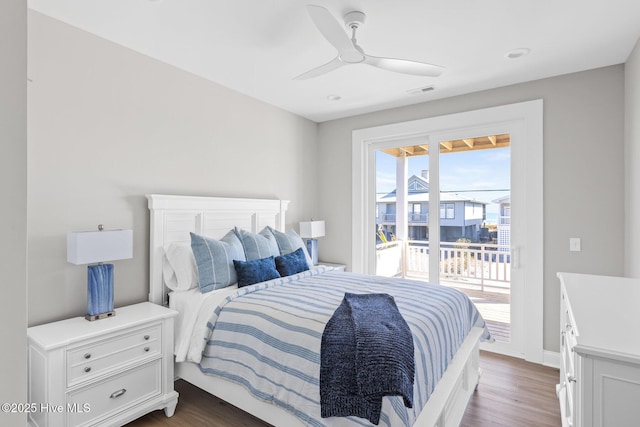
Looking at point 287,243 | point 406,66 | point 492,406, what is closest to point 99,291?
point 287,243

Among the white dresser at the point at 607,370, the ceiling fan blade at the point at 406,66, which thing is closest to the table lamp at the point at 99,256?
the ceiling fan blade at the point at 406,66

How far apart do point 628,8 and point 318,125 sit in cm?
329

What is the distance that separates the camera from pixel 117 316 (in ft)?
7.50

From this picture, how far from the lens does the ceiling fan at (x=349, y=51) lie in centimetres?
180

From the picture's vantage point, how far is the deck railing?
11.4 ft

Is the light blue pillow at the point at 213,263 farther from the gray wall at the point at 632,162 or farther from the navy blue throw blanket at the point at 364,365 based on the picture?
the gray wall at the point at 632,162

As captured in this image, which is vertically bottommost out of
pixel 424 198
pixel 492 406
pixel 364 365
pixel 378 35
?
pixel 492 406

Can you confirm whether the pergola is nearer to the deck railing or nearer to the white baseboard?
the deck railing

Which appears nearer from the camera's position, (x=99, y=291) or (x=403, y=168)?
(x=99, y=291)

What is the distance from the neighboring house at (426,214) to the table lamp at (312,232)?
0.77 meters

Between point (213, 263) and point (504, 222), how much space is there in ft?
9.36

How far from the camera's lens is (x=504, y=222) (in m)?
3.44

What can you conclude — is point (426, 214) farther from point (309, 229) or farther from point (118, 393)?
point (118, 393)

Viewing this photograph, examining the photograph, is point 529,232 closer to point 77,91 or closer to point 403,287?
point 403,287
